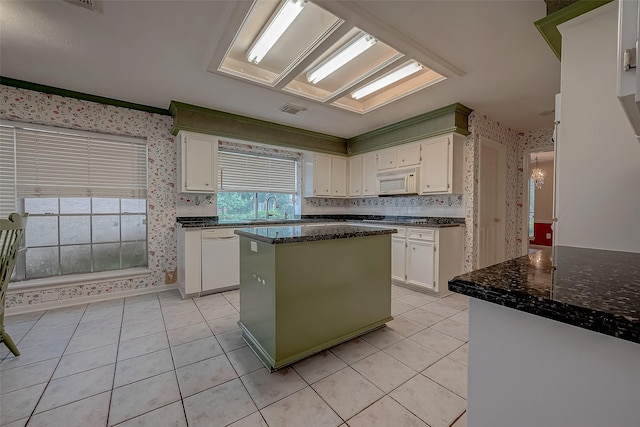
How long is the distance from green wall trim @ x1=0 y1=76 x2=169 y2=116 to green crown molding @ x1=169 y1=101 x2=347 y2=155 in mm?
277

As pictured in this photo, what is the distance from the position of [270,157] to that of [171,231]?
2006 mm

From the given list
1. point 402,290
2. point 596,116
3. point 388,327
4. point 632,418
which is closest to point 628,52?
point 632,418

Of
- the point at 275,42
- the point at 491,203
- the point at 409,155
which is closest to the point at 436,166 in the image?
the point at 409,155

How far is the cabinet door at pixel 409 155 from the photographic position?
397 centimetres

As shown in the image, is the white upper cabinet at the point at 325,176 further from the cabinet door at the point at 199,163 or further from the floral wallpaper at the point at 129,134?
the floral wallpaper at the point at 129,134

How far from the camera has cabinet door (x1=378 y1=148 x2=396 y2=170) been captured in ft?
14.2

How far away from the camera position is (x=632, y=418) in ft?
1.78

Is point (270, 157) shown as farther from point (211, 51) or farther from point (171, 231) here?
point (211, 51)

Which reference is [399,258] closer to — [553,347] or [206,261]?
[206,261]

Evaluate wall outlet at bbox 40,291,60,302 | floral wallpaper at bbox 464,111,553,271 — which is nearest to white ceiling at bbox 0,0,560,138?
floral wallpaper at bbox 464,111,553,271

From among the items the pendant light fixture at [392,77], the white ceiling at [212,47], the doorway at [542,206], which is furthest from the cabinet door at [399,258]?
the doorway at [542,206]

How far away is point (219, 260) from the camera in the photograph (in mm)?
3549

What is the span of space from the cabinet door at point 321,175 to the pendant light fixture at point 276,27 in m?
2.52

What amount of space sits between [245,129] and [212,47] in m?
1.78
